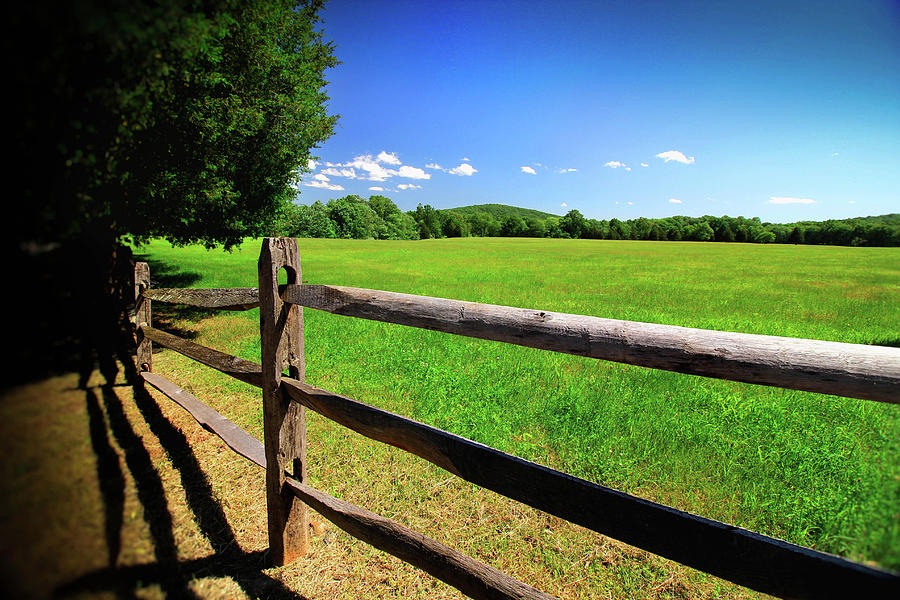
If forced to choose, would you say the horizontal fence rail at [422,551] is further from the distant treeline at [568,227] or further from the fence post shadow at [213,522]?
the distant treeline at [568,227]

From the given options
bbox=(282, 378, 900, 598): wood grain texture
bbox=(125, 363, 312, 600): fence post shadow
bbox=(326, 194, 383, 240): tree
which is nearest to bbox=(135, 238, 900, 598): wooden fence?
bbox=(282, 378, 900, 598): wood grain texture

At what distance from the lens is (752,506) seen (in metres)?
3.74

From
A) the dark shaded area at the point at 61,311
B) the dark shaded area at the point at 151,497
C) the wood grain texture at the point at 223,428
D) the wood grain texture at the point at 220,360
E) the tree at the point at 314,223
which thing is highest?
the tree at the point at 314,223

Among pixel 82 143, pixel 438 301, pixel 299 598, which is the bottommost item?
pixel 299 598

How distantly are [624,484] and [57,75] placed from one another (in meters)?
4.75

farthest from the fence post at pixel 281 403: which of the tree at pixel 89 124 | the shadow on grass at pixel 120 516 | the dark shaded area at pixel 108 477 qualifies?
the dark shaded area at pixel 108 477

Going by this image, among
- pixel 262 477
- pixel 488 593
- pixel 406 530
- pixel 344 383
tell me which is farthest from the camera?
pixel 344 383

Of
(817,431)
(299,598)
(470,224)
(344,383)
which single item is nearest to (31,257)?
(299,598)

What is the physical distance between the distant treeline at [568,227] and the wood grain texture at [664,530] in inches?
2594

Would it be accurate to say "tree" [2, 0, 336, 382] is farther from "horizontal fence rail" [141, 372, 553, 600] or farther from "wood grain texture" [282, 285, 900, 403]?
"horizontal fence rail" [141, 372, 553, 600]

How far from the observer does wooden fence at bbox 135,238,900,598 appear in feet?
4.29

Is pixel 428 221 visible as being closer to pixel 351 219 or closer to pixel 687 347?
pixel 351 219

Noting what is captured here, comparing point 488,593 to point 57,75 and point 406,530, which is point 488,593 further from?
point 57,75

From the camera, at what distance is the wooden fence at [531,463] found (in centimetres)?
131
